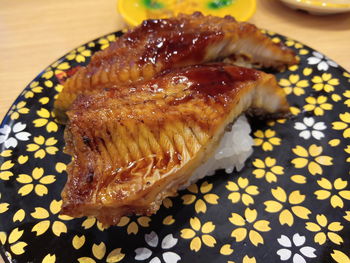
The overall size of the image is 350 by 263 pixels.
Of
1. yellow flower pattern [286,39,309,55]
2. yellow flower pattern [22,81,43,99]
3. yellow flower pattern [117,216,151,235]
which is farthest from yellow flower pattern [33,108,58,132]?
yellow flower pattern [286,39,309,55]

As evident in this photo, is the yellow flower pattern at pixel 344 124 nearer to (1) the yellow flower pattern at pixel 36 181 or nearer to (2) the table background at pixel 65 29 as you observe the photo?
(2) the table background at pixel 65 29

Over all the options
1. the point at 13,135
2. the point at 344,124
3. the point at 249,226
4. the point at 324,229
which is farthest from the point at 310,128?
the point at 13,135

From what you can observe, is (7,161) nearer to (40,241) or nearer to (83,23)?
(40,241)

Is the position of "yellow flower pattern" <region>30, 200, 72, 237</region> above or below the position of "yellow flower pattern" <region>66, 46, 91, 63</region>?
below

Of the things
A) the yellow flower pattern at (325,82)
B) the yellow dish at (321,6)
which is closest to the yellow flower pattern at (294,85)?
the yellow flower pattern at (325,82)

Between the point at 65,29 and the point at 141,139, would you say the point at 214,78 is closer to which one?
the point at 141,139

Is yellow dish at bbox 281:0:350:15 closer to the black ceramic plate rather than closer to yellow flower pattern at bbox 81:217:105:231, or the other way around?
the black ceramic plate

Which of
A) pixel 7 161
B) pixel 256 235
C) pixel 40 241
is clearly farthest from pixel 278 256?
pixel 7 161
